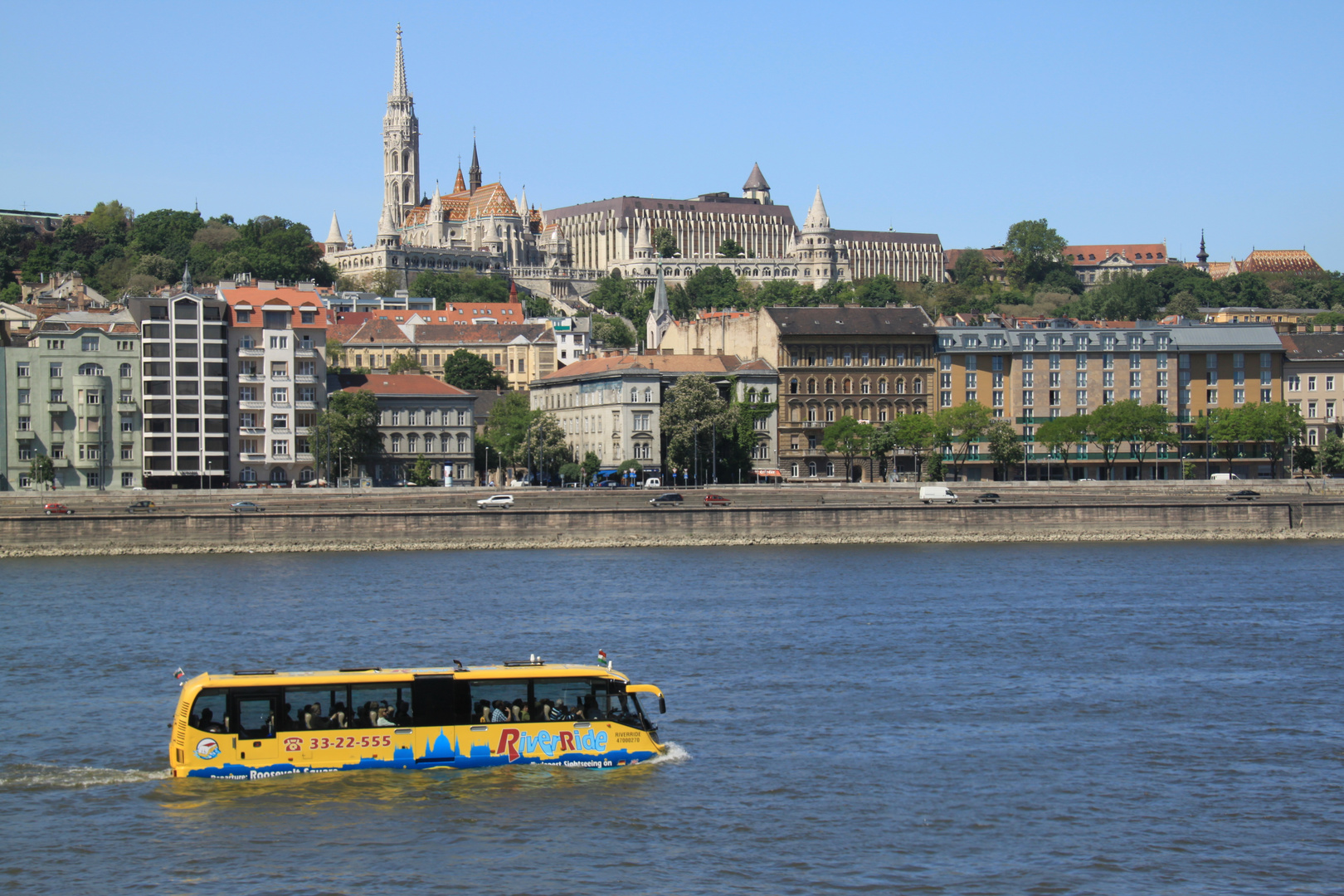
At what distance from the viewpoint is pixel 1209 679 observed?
32.9 meters

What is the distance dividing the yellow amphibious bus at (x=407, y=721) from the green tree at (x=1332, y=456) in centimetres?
8830

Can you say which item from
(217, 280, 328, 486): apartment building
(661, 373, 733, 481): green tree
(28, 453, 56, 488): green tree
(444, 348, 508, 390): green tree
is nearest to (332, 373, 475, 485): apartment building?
(217, 280, 328, 486): apartment building

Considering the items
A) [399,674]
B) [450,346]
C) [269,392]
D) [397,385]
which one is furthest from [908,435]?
[399,674]

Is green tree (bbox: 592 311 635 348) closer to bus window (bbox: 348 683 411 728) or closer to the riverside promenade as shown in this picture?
the riverside promenade

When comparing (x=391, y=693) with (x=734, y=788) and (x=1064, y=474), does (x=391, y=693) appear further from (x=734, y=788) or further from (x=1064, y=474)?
(x=1064, y=474)

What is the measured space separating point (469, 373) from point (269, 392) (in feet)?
139

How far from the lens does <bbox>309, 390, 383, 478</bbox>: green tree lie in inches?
3585

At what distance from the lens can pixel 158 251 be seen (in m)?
186

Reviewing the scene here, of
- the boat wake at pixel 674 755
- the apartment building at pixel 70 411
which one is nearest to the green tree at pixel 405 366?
the apartment building at pixel 70 411

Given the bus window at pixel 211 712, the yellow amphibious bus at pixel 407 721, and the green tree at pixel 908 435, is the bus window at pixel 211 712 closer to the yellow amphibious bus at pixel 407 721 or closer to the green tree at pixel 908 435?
→ the yellow amphibious bus at pixel 407 721

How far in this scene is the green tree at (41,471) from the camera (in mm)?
83750

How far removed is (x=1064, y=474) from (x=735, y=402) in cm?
2343

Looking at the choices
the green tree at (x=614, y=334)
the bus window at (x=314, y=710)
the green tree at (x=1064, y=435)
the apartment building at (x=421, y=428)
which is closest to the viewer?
the bus window at (x=314, y=710)

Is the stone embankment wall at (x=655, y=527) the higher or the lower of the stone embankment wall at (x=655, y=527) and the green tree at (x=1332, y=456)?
the lower
